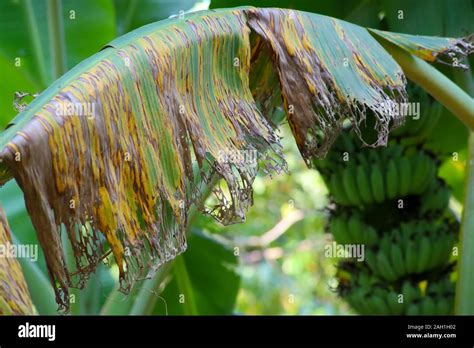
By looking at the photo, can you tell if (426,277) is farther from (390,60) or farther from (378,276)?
(390,60)

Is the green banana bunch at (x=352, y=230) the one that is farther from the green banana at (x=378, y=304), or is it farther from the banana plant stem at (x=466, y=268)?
the banana plant stem at (x=466, y=268)

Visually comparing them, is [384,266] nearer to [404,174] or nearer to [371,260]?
[371,260]

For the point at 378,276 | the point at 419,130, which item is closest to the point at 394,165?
the point at 419,130

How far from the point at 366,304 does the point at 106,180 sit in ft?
3.54

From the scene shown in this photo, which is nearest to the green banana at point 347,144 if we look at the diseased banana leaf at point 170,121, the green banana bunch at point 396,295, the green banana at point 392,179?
Result: the green banana at point 392,179

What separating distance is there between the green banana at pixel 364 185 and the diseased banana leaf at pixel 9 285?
3.68 ft

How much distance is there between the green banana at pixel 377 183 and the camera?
197 centimetres

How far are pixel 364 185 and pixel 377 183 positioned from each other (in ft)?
0.11

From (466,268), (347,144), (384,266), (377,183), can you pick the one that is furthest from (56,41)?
(466,268)

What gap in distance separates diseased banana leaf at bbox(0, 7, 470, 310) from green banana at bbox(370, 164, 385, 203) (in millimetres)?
478

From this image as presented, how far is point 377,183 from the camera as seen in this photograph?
198 cm

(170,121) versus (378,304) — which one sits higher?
(170,121)

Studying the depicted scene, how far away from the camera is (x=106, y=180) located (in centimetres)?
112

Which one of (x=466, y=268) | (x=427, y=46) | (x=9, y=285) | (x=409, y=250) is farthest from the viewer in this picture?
(x=409, y=250)
